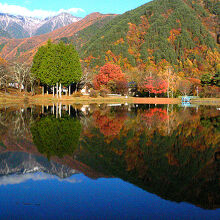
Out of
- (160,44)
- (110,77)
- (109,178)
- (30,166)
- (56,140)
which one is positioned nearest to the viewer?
(109,178)

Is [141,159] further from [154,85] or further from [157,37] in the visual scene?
[157,37]

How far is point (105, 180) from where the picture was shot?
26.2 feet

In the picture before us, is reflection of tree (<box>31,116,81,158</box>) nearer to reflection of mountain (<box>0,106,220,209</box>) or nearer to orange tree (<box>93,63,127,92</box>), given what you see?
reflection of mountain (<box>0,106,220,209</box>)

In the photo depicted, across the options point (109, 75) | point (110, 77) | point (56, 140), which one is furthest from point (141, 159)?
point (110, 77)

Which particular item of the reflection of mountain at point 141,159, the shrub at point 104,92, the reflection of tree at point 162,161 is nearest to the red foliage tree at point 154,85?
the shrub at point 104,92

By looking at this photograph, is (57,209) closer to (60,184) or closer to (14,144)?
(60,184)

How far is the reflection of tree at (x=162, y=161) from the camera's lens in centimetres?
717

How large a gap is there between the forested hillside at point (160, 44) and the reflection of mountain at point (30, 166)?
13744 centimetres

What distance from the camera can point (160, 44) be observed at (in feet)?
554

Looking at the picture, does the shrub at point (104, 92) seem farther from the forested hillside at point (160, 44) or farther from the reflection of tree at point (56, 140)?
the forested hillside at point (160, 44)

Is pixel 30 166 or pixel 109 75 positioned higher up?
pixel 109 75

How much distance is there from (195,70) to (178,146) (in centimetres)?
15312

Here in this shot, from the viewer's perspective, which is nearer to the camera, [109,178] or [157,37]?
[109,178]

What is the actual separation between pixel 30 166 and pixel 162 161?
433 cm
